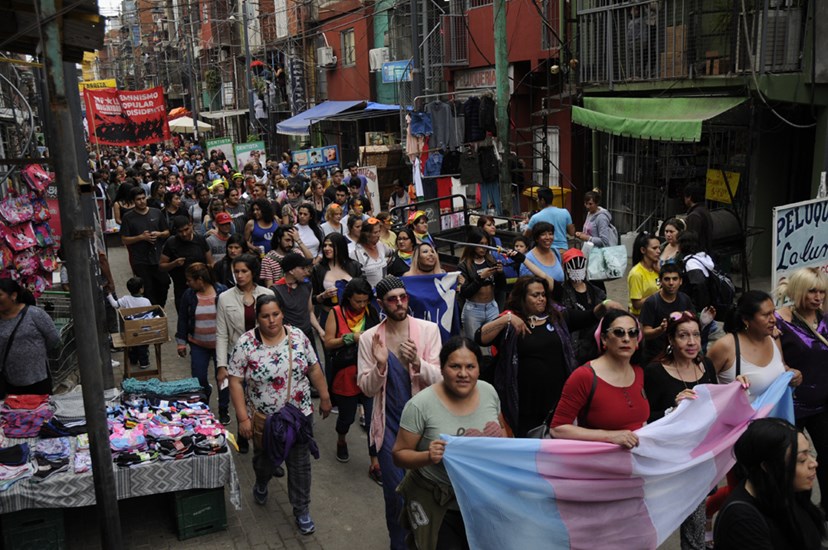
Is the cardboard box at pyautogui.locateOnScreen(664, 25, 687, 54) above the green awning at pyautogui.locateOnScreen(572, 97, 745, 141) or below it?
A: above

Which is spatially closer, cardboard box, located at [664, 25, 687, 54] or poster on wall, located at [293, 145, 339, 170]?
cardboard box, located at [664, 25, 687, 54]

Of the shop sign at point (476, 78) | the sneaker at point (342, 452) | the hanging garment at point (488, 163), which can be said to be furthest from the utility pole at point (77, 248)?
the shop sign at point (476, 78)

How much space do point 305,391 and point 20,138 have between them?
5953 mm

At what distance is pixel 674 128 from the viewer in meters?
12.1

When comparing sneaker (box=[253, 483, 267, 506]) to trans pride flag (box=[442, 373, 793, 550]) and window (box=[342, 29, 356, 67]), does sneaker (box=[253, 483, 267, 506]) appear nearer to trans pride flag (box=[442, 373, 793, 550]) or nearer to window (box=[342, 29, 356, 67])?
trans pride flag (box=[442, 373, 793, 550])

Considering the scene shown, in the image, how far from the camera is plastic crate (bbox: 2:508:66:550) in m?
5.67

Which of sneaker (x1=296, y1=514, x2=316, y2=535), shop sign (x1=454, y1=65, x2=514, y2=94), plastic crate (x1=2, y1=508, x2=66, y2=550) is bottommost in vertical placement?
sneaker (x1=296, y1=514, x2=316, y2=535)

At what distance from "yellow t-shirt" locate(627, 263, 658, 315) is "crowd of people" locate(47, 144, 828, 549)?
0.06 feet

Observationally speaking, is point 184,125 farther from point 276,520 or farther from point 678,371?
point 678,371

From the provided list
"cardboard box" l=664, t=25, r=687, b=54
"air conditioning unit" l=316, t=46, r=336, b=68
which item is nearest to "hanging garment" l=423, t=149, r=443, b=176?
"cardboard box" l=664, t=25, r=687, b=54

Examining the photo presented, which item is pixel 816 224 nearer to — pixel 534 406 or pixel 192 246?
pixel 534 406

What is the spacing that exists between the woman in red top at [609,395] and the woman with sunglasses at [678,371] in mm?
240

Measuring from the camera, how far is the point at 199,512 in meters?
6.12

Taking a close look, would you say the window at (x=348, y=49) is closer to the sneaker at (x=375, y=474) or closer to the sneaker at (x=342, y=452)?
the sneaker at (x=342, y=452)
